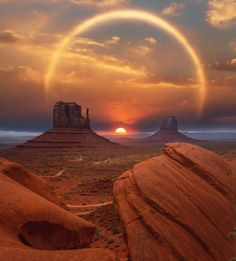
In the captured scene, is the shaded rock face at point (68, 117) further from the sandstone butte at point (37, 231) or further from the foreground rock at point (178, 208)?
the sandstone butte at point (37, 231)

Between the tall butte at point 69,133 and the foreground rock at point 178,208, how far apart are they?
4004 inches

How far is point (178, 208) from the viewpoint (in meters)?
16.0

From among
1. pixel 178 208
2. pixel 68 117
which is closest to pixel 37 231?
pixel 178 208

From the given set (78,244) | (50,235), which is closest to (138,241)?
(78,244)

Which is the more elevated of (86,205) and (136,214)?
(136,214)

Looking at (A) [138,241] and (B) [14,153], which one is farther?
(B) [14,153]

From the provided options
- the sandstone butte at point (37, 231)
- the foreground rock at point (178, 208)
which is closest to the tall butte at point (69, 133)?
the foreground rock at point (178, 208)

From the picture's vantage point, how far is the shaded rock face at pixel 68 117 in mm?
149500

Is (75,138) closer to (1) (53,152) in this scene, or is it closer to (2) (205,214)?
(1) (53,152)

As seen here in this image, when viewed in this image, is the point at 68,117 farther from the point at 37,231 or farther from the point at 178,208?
the point at 37,231

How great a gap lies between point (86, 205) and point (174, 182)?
40.9 feet

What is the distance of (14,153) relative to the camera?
113 m

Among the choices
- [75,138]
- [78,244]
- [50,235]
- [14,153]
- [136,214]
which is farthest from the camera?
[75,138]

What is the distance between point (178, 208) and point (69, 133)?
125142 mm
